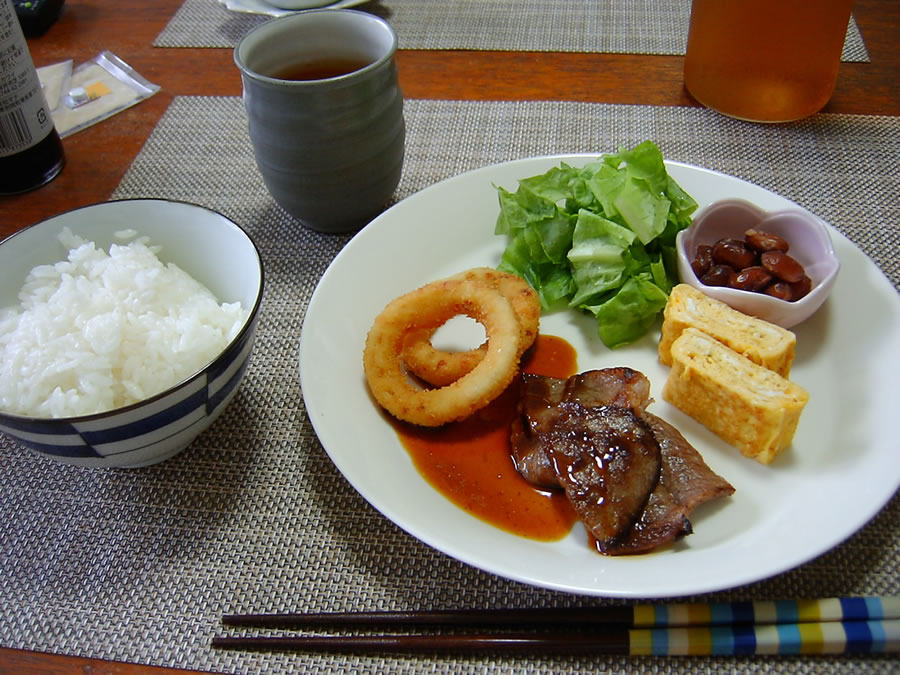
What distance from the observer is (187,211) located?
2.00m

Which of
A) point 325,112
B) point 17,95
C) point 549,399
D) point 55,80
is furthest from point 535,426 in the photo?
point 55,80

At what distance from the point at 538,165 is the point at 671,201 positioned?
0.47 meters

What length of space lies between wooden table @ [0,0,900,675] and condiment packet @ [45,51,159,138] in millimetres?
50

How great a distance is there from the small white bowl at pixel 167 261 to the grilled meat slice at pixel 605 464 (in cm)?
79

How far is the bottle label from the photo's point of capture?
2.43 meters

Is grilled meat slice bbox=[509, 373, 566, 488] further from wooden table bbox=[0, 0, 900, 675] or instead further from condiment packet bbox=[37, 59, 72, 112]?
condiment packet bbox=[37, 59, 72, 112]

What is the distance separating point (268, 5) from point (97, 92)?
2.92 ft

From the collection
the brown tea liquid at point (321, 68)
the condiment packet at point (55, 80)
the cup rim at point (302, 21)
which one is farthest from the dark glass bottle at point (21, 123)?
the brown tea liquid at point (321, 68)

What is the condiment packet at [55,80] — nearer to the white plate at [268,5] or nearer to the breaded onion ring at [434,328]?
the white plate at [268,5]

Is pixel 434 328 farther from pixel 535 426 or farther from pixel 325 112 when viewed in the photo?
pixel 325 112

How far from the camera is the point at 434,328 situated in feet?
6.96

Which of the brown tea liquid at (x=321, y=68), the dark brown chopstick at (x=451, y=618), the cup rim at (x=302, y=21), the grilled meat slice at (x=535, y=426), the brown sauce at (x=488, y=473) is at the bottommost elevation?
the dark brown chopstick at (x=451, y=618)

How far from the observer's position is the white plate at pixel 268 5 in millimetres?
3348

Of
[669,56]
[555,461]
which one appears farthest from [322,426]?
[669,56]
